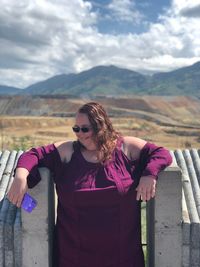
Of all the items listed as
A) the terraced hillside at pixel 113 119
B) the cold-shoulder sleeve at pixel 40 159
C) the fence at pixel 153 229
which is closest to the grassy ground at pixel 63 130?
the terraced hillside at pixel 113 119

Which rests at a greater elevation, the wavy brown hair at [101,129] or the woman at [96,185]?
the wavy brown hair at [101,129]

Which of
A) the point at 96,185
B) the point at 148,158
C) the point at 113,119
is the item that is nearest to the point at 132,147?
the point at 148,158

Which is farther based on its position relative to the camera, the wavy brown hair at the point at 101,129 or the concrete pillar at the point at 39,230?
the concrete pillar at the point at 39,230

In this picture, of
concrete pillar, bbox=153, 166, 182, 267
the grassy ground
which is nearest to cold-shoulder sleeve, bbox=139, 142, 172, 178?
concrete pillar, bbox=153, 166, 182, 267

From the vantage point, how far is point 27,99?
10031cm

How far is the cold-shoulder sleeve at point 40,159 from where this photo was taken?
347 centimetres

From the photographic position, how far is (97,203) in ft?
11.0

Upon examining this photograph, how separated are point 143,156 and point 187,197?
3.86ft

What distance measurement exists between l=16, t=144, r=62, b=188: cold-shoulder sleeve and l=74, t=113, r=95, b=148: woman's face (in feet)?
0.86

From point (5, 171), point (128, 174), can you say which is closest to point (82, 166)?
point (128, 174)

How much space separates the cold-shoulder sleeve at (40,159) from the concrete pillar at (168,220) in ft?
3.05

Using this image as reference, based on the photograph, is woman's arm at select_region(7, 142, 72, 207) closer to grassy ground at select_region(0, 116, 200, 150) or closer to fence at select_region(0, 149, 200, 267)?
fence at select_region(0, 149, 200, 267)

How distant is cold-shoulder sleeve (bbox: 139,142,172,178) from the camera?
347 centimetres

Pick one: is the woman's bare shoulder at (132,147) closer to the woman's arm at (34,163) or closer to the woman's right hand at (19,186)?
the woman's arm at (34,163)
